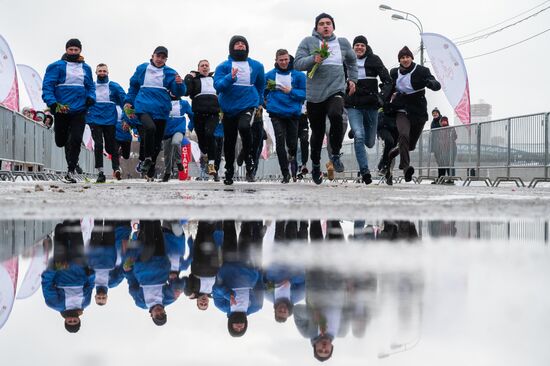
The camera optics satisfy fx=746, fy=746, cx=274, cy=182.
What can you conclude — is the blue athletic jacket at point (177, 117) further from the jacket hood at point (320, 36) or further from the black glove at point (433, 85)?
the black glove at point (433, 85)

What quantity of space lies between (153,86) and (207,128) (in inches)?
94.7

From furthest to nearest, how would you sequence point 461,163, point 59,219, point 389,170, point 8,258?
1. point 461,163
2. point 389,170
3. point 59,219
4. point 8,258

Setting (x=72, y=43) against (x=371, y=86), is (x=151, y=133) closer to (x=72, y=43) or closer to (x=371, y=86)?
(x=72, y=43)

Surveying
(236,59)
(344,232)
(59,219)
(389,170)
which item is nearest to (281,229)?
(344,232)

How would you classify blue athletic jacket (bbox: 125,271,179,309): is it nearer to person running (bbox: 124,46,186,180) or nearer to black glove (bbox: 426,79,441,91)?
black glove (bbox: 426,79,441,91)

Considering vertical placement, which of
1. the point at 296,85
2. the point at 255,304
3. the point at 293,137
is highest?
the point at 296,85

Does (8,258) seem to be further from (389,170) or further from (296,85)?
(296,85)

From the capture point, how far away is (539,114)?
612 inches

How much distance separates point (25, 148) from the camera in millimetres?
17609

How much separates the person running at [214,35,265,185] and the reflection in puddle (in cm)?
756

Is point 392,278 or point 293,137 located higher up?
point 293,137

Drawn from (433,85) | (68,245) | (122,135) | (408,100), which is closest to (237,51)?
(408,100)

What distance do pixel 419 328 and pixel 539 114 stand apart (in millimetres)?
15248

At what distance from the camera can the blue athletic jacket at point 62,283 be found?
166cm
